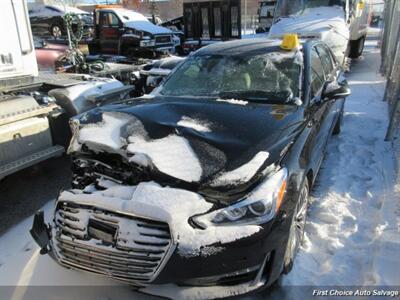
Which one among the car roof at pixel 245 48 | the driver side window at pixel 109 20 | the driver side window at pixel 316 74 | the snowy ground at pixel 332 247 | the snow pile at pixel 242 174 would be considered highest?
the driver side window at pixel 109 20

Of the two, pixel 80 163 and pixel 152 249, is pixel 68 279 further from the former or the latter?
pixel 152 249

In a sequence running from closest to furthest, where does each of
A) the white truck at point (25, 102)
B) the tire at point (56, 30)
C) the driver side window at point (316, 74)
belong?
the driver side window at point (316, 74)
the white truck at point (25, 102)
the tire at point (56, 30)

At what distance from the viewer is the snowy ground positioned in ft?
9.46

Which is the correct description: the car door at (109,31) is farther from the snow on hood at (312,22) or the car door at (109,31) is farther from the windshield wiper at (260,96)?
the windshield wiper at (260,96)

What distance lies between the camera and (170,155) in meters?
2.62

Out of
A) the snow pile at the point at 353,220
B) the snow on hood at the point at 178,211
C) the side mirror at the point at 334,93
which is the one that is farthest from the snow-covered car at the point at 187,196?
the side mirror at the point at 334,93

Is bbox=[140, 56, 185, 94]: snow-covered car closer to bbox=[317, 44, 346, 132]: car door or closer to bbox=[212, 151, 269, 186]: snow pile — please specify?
bbox=[317, 44, 346, 132]: car door

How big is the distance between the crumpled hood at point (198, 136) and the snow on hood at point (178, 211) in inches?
5.8

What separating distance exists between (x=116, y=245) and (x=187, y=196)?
543mm

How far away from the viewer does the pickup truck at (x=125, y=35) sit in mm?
14406

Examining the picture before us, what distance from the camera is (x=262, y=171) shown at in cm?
251

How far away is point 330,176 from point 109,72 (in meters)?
4.59

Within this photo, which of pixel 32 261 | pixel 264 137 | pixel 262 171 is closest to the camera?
pixel 262 171

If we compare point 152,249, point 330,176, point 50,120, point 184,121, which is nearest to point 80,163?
point 184,121
